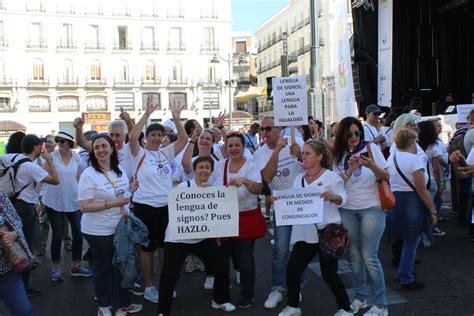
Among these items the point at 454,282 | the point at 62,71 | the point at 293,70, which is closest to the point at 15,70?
the point at 62,71

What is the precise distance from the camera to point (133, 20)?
55.5m

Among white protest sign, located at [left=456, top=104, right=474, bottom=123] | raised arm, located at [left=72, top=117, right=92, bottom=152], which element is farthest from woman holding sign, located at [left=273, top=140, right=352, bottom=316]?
white protest sign, located at [left=456, top=104, right=474, bottom=123]

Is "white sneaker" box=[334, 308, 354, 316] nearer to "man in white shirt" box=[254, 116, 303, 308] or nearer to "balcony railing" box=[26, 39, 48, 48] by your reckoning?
"man in white shirt" box=[254, 116, 303, 308]

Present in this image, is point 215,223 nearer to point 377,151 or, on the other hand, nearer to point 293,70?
point 377,151

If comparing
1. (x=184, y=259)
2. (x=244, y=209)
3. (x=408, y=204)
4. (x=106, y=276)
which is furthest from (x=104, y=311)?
(x=408, y=204)

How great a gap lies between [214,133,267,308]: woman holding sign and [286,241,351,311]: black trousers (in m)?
0.57

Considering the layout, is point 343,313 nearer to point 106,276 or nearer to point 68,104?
point 106,276

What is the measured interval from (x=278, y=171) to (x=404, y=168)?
134 centimetres

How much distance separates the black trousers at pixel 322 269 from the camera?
175 inches

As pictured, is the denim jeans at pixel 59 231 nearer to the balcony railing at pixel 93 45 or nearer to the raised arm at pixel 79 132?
the raised arm at pixel 79 132

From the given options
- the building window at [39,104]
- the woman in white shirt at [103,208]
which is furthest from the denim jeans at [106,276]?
the building window at [39,104]

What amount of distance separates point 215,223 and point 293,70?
967 centimetres

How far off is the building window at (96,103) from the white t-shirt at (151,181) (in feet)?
167

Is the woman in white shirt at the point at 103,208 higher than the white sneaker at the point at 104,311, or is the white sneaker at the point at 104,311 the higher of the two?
the woman in white shirt at the point at 103,208
